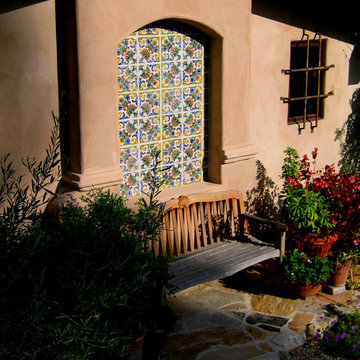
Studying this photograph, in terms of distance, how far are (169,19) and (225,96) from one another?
1.05 metres

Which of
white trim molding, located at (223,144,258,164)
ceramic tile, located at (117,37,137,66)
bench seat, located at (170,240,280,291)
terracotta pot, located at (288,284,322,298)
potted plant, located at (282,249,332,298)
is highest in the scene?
ceramic tile, located at (117,37,137,66)

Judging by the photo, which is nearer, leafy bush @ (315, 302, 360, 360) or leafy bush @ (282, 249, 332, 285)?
leafy bush @ (315, 302, 360, 360)

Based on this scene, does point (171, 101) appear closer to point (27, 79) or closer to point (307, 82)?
point (27, 79)

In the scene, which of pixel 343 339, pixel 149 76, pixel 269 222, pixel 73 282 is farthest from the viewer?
pixel 269 222

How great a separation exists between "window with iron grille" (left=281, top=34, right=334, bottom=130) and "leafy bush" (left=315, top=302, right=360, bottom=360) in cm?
299

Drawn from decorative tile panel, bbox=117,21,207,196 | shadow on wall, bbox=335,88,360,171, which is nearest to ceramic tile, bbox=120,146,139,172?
decorative tile panel, bbox=117,21,207,196

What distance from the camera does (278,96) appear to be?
8109 millimetres

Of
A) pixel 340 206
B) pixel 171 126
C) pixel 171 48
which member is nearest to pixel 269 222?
pixel 340 206

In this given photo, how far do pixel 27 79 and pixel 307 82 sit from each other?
3.96 metres

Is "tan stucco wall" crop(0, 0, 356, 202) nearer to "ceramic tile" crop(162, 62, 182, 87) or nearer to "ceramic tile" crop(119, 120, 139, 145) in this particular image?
"ceramic tile" crop(119, 120, 139, 145)

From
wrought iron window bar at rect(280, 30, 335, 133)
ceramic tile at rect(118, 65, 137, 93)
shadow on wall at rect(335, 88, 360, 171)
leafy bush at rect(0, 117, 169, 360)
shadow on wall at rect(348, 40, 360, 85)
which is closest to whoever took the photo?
leafy bush at rect(0, 117, 169, 360)

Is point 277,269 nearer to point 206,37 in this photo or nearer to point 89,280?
point 206,37

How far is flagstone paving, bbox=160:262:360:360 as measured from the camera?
589 cm

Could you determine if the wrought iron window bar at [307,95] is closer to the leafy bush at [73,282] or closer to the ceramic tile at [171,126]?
the ceramic tile at [171,126]
